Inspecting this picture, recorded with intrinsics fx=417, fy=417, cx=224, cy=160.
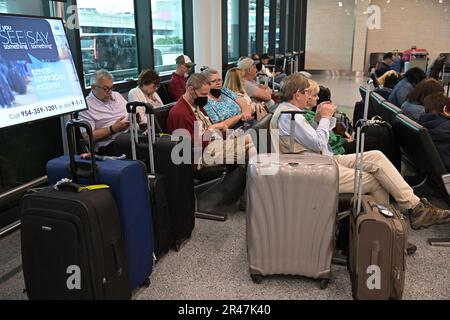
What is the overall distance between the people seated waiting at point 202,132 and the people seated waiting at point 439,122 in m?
1.21

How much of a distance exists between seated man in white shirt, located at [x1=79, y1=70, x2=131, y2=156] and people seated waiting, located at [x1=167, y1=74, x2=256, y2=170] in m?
0.48

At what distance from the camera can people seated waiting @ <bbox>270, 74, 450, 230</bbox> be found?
2523 mm

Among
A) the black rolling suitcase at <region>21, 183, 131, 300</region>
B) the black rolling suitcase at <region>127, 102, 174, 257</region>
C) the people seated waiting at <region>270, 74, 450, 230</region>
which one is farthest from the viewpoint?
the people seated waiting at <region>270, 74, 450, 230</region>

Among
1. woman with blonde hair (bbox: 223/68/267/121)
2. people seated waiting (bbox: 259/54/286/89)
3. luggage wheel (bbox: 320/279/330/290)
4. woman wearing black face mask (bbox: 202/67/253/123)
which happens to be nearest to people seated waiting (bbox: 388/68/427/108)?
woman with blonde hair (bbox: 223/68/267/121)

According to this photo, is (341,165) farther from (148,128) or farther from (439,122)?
(148,128)

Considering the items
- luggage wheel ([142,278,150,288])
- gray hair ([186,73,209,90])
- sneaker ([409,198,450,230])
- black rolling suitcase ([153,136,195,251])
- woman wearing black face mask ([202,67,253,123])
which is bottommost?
luggage wheel ([142,278,150,288])

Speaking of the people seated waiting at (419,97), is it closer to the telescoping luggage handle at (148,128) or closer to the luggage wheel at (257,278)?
the luggage wheel at (257,278)

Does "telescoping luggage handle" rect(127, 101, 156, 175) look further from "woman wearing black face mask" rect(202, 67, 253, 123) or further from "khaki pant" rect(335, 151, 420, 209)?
"khaki pant" rect(335, 151, 420, 209)

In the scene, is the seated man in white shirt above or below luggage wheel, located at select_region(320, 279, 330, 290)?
above

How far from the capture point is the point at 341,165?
9.03 ft

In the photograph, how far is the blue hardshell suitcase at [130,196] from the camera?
190cm

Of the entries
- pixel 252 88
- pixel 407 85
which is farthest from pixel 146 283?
pixel 407 85

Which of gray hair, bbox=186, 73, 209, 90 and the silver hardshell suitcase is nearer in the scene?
the silver hardshell suitcase
